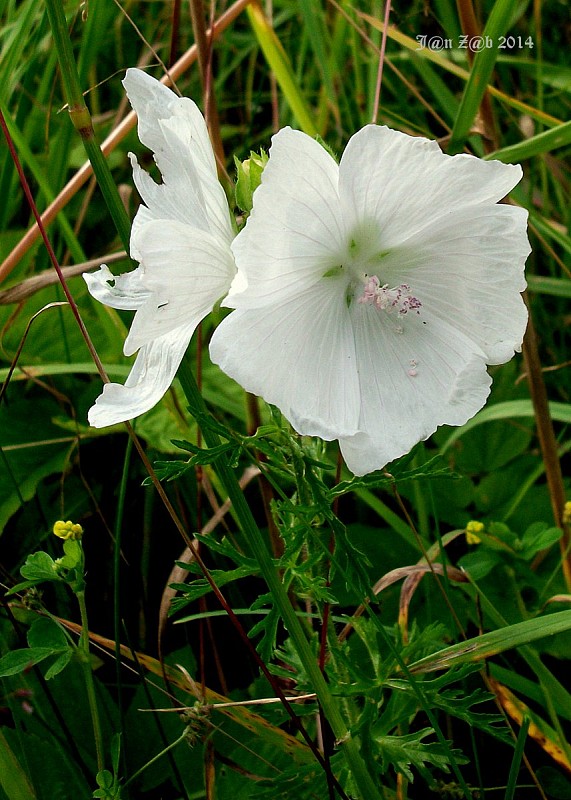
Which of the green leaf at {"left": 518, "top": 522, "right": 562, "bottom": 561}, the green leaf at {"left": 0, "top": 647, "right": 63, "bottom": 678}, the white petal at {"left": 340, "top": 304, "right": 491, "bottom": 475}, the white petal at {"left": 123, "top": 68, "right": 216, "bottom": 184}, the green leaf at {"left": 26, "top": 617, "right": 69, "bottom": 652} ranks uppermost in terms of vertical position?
the white petal at {"left": 123, "top": 68, "right": 216, "bottom": 184}

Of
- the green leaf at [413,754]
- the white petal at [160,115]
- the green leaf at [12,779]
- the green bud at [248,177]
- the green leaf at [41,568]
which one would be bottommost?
the green leaf at [413,754]

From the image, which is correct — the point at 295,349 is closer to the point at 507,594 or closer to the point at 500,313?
the point at 500,313

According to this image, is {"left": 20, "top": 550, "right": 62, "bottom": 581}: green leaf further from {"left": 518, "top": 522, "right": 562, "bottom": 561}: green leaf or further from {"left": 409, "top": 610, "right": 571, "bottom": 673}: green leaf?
{"left": 518, "top": 522, "right": 562, "bottom": 561}: green leaf

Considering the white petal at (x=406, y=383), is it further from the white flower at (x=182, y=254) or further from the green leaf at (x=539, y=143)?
the green leaf at (x=539, y=143)

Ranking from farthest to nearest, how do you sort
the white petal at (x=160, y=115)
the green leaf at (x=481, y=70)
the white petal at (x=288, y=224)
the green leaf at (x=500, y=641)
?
1. the green leaf at (x=481, y=70)
2. the green leaf at (x=500, y=641)
3. the white petal at (x=160, y=115)
4. the white petal at (x=288, y=224)

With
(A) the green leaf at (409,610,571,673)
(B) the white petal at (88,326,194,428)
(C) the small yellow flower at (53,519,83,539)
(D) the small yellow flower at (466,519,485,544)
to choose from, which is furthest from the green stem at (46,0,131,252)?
(D) the small yellow flower at (466,519,485,544)

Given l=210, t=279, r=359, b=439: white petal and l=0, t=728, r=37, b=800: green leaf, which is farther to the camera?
l=0, t=728, r=37, b=800: green leaf

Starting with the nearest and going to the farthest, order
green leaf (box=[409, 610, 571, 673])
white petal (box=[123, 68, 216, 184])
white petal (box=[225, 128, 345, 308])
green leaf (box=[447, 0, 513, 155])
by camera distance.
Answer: white petal (box=[225, 128, 345, 308]) < white petal (box=[123, 68, 216, 184]) < green leaf (box=[409, 610, 571, 673]) < green leaf (box=[447, 0, 513, 155])

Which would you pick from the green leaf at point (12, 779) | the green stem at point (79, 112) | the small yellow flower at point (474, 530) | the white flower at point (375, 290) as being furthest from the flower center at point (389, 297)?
the green leaf at point (12, 779)
